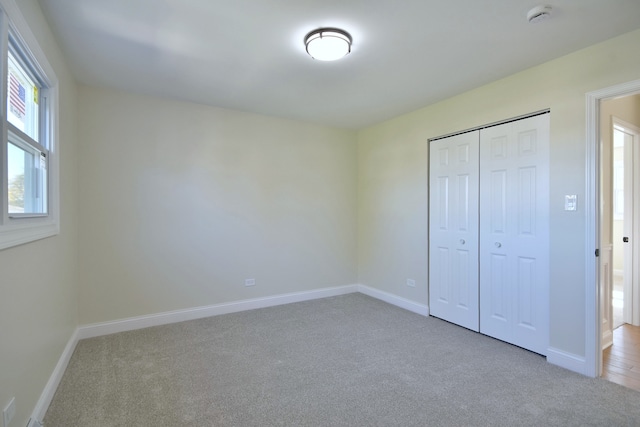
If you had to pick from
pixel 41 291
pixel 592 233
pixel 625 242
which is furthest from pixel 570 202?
pixel 41 291

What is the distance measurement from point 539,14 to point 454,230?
217cm

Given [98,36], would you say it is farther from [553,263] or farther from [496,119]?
[553,263]

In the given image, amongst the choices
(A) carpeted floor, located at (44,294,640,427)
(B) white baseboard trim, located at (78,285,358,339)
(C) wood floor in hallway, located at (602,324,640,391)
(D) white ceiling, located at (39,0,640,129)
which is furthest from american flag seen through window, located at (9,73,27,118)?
(C) wood floor in hallway, located at (602,324,640,391)

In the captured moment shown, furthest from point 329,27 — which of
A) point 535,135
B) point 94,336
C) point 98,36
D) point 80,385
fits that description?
point 94,336

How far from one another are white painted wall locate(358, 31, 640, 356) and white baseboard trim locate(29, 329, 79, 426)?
3.64 meters

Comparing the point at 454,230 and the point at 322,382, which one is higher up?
the point at 454,230

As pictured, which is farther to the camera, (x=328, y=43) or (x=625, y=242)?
(x=625, y=242)

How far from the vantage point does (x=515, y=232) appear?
3012 millimetres

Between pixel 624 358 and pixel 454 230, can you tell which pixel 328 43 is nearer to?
pixel 454 230

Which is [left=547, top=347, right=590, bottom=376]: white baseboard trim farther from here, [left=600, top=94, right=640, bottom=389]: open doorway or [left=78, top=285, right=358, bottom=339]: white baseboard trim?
[left=78, top=285, right=358, bottom=339]: white baseboard trim

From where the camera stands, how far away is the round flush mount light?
2.25 metres

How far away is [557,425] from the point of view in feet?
6.19

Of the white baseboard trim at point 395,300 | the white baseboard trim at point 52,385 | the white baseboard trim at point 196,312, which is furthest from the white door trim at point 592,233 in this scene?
the white baseboard trim at point 52,385

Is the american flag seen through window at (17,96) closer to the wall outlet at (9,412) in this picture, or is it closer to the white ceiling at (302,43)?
the white ceiling at (302,43)
